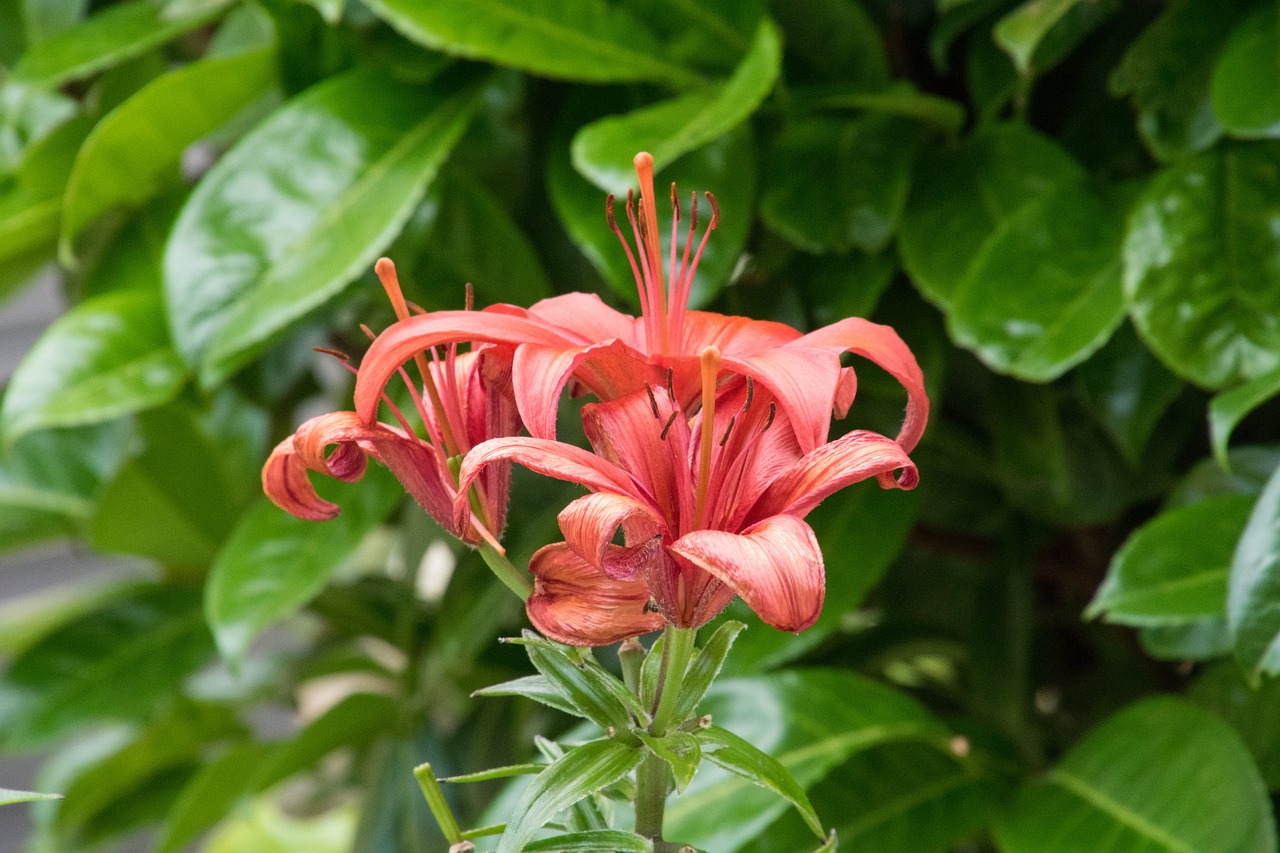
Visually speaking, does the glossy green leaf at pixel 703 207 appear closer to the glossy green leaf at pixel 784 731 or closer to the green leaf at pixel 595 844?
the glossy green leaf at pixel 784 731

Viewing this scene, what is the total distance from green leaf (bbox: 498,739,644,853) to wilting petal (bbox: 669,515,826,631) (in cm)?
5

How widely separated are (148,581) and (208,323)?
0.37 metres

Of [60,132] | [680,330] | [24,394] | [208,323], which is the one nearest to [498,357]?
[680,330]

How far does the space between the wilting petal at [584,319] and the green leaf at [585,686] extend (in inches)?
2.2

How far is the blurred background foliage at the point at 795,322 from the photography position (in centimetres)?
47

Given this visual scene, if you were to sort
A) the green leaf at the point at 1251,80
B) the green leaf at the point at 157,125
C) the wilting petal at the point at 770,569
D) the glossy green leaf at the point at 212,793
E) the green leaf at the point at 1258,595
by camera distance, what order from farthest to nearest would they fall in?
the glossy green leaf at the point at 212,793 < the green leaf at the point at 157,125 < the green leaf at the point at 1251,80 < the green leaf at the point at 1258,595 < the wilting petal at the point at 770,569

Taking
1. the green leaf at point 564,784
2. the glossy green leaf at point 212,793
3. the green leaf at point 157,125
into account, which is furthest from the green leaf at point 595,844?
the glossy green leaf at point 212,793

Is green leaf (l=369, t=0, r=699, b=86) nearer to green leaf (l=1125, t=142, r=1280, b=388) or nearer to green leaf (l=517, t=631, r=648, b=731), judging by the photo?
green leaf (l=1125, t=142, r=1280, b=388)

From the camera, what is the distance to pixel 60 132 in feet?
2.16

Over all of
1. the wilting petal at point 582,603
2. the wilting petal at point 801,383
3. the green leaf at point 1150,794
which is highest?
the wilting petal at point 801,383

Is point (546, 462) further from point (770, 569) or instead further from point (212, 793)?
point (212, 793)

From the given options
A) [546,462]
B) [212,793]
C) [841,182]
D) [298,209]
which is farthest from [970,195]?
[212,793]

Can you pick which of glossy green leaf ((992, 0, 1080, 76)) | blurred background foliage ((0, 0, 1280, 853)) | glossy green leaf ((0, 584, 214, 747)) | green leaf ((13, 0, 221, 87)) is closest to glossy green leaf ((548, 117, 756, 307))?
blurred background foliage ((0, 0, 1280, 853))

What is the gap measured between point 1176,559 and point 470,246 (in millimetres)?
354
